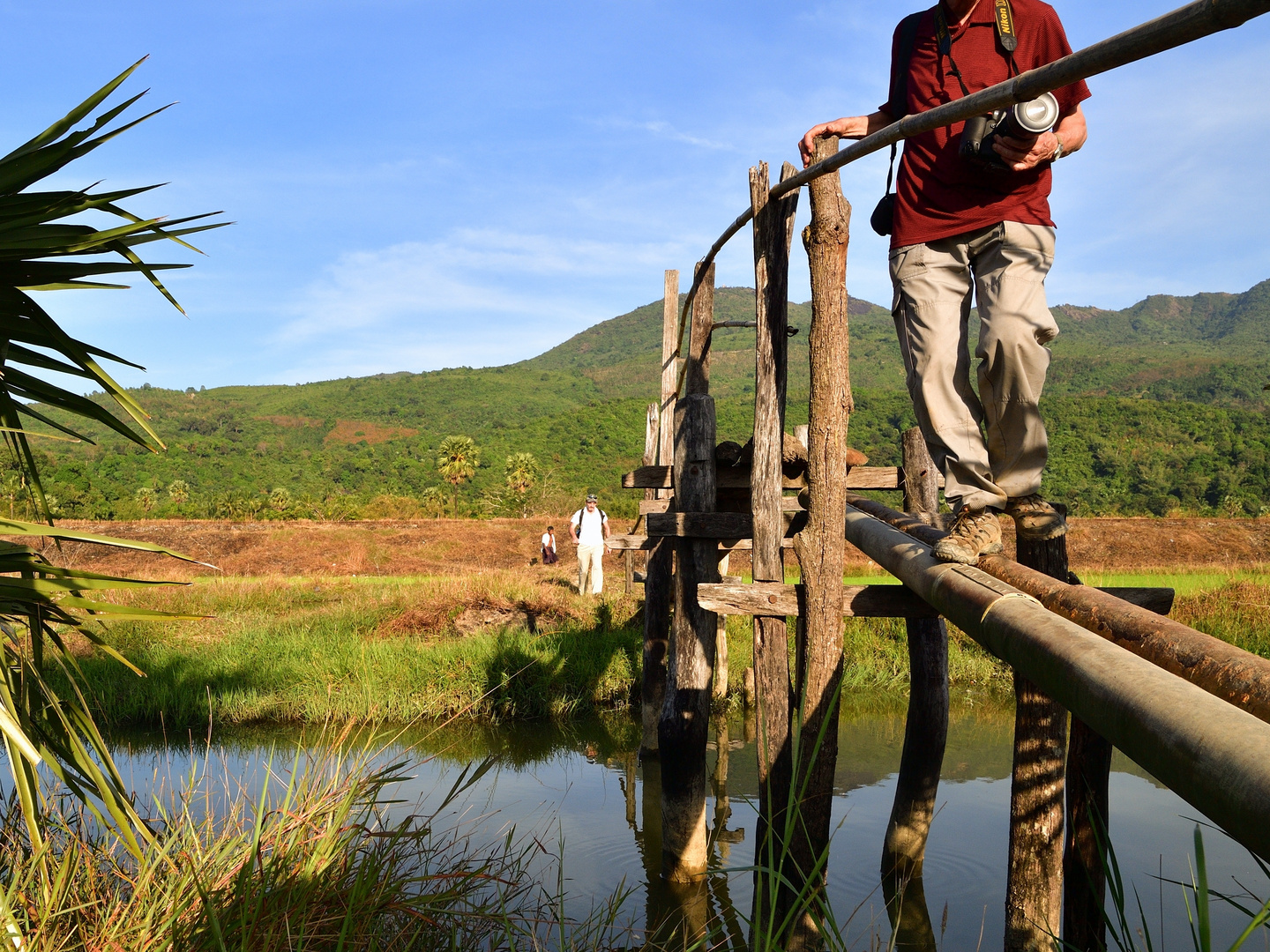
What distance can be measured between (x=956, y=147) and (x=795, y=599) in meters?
1.81

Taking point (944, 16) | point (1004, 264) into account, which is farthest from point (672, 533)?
point (944, 16)

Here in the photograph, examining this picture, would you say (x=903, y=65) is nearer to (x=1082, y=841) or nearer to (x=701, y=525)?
(x=701, y=525)

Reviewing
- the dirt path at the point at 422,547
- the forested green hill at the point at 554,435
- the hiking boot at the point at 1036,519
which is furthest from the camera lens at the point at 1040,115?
the dirt path at the point at 422,547

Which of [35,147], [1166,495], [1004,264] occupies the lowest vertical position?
[1166,495]

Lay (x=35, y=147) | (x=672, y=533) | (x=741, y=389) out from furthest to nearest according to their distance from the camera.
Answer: (x=741, y=389) → (x=672, y=533) → (x=35, y=147)

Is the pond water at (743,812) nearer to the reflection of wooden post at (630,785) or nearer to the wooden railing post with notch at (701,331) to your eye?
the reflection of wooden post at (630,785)

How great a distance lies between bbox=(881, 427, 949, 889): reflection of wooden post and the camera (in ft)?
17.6

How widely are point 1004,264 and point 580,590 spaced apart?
12.5 meters

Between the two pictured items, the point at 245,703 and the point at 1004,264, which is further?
the point at 245,703

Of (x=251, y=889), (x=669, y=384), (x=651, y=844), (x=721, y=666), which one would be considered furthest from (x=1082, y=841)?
(x=669, y=384)

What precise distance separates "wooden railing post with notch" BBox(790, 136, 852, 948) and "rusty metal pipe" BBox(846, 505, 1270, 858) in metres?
1.03

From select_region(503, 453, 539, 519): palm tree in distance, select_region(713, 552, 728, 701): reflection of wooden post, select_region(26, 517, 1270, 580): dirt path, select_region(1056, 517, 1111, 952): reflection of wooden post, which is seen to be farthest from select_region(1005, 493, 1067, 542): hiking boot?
select_region(503, 453, 539, 519): palm tree in distance

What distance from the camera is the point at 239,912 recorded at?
255 cm

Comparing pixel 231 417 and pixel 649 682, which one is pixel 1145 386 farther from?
pixel 649 682
